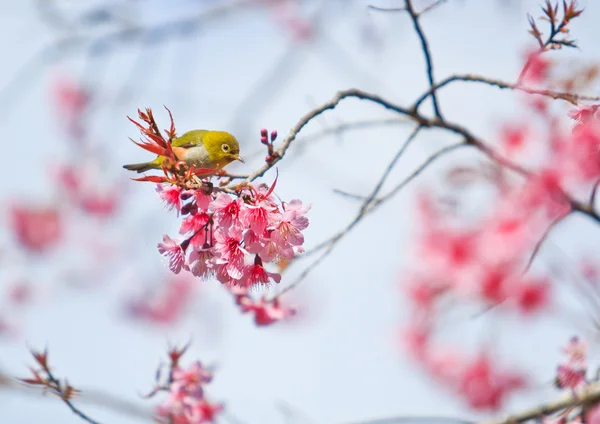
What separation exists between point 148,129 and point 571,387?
259cm

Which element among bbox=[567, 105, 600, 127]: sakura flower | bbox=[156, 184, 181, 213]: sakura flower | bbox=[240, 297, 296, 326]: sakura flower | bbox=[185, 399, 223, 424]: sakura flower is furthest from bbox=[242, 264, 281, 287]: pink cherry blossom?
bbox=[185, 399, 223, 424]: sakura flower

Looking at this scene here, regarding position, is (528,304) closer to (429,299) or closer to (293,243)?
(429,299)

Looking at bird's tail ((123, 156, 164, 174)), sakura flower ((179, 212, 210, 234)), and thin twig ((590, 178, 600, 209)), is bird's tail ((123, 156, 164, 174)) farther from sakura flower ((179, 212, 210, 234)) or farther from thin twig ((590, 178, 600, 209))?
thin twig ((590, 178, 600, 209))

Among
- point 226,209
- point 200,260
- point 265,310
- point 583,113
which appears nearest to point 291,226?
point 226,209

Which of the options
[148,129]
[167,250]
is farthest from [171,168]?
[167,250]

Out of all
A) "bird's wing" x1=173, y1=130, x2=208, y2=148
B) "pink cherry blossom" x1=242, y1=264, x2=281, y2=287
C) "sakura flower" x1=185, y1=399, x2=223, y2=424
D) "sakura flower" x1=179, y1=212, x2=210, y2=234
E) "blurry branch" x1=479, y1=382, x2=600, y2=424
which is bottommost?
"blurry branch" x1=479, y1=382, x2=600, y2=424

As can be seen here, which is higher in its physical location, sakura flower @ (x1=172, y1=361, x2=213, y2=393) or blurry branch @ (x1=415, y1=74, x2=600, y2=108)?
blurry branch @ (x1=415, y1=74, x2=600, y2=108)

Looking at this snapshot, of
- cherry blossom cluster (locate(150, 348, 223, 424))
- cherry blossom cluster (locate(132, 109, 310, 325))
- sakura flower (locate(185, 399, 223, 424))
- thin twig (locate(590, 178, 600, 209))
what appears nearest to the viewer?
cherry blossom cluster (locate(132, 109, 310, 325))

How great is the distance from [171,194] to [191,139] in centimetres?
163

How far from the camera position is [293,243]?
2.15 meters

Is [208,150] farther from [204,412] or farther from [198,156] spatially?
[204,412]

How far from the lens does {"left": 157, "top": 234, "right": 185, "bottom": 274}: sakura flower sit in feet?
7.37

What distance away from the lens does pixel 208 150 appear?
144 inches

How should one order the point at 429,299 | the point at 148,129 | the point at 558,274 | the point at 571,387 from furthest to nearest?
the point at 429,299 < the point at 558,274 < the point at 571,387 < the point at 148,129
